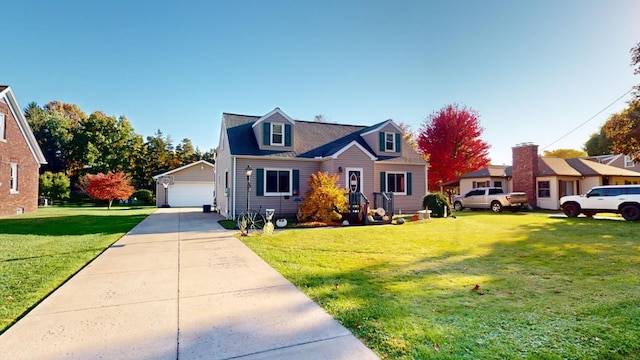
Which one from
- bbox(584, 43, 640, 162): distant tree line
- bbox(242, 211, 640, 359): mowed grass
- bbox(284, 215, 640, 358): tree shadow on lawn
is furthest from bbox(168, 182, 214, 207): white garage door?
bbox(584, 43, 640, 162): distant tree line

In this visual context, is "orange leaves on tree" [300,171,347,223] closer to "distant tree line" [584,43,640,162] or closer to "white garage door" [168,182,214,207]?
"distant tree line" [584,43,640,162]

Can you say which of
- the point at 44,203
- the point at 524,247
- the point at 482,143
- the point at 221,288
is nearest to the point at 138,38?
the point at 221,288

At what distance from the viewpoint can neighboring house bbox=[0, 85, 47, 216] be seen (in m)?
15.9

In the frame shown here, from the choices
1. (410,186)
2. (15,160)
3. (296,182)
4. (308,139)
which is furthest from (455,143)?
(15,160)

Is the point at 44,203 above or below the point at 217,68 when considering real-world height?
below

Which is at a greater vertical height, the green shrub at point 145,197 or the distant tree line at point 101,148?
the distant tree line at point 101,148

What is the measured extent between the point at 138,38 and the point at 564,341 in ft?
53.4

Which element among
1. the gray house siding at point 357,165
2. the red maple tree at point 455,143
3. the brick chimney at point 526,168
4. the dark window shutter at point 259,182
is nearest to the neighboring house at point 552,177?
the brick chimney at point 526,168

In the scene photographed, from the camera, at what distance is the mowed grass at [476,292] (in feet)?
9.60

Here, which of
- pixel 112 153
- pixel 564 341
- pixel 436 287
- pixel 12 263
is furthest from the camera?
pixel 112 153

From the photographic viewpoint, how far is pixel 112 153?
117 ft

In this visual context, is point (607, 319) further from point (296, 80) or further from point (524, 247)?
point (296, 80)

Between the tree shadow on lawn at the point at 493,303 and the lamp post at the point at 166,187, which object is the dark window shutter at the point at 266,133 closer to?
the tree shadow on lawn at the point at 493,303

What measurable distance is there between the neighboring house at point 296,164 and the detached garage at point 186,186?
12034 millimetres
